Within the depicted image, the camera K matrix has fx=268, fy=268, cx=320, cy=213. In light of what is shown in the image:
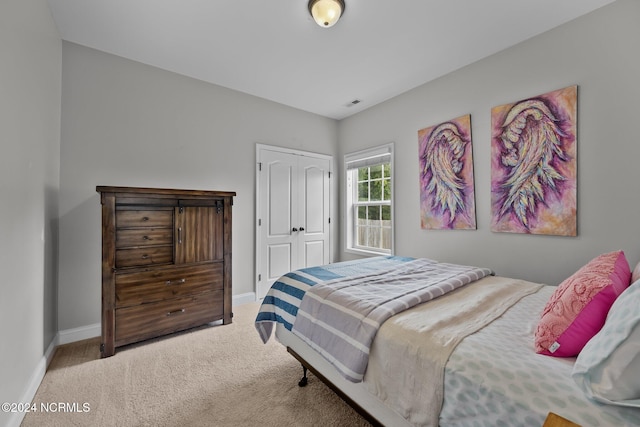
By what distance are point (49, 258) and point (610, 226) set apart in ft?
14.4

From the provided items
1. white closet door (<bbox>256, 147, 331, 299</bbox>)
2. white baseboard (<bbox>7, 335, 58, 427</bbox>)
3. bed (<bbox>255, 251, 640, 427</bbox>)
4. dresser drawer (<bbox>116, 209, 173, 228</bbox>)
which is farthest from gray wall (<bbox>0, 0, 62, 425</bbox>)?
white closet door (<bbox>256, 147, 331, 299</bbox>)

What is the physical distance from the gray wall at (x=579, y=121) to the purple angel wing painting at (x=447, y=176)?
0.27 feet

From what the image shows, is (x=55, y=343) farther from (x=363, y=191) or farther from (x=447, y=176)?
(x=447, y=176)

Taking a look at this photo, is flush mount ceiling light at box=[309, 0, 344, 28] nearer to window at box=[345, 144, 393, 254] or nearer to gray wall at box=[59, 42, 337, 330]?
gray wall at box=[59, 42, 337, 330]

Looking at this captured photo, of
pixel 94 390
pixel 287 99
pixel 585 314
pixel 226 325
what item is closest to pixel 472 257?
pixel 585 314

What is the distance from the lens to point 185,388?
Answer: 71.7 inches

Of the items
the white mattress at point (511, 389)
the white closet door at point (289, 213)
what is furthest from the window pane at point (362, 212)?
the white mattress at point (511, 389)

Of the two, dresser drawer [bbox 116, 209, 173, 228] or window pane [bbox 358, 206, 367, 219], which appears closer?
dresser drawer [bbox 116, 209, 173, 228]

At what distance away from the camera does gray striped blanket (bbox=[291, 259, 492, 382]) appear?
1.31 metres

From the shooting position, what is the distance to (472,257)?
278 centimetres

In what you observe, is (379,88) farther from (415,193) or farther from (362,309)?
(362,309)

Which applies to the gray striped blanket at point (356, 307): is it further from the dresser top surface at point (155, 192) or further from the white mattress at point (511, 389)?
the dresser top surface at point (155, 192)

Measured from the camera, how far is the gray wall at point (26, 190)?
1366mm

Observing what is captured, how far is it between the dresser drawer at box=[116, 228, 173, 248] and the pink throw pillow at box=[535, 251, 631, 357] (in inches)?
107
